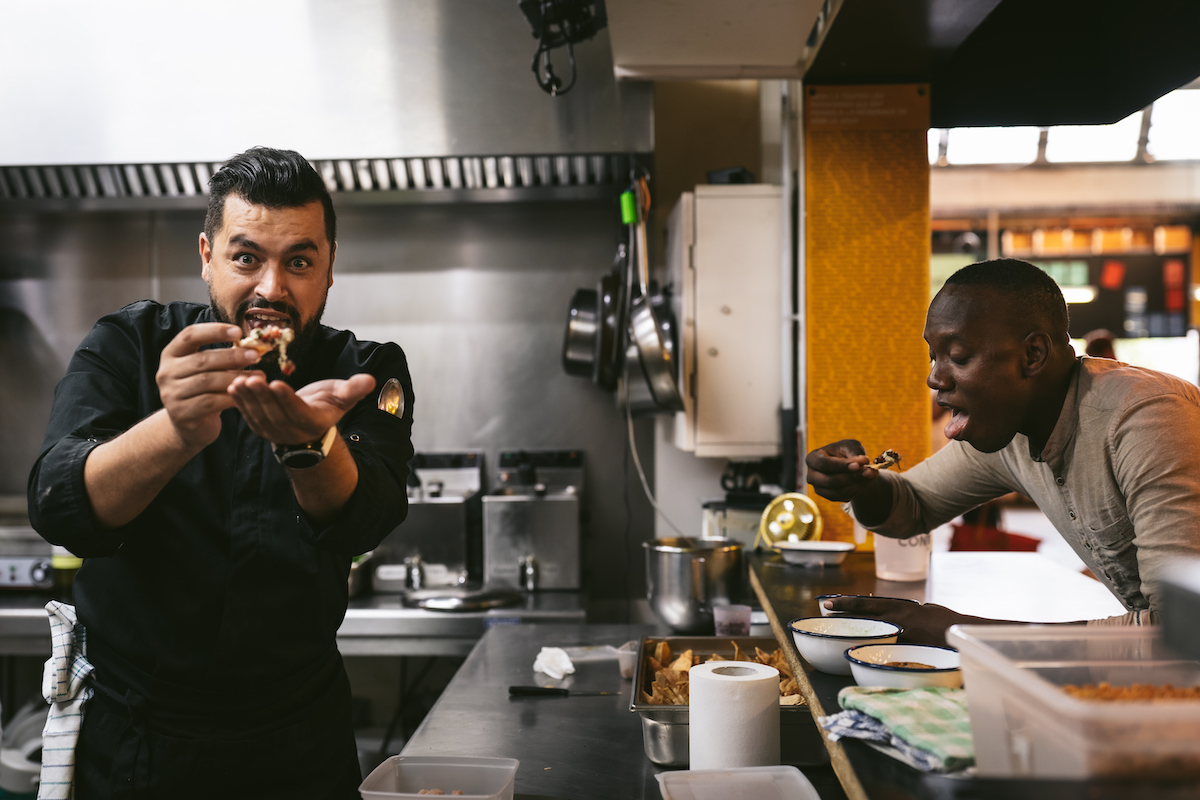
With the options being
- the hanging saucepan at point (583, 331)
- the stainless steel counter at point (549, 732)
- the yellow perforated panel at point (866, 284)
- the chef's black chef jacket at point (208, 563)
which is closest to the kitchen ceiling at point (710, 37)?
the yellow perforated panel at point (866, 284)

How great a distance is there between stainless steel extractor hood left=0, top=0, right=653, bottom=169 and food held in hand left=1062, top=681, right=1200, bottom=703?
2435mm

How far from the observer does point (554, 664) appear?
216 cm

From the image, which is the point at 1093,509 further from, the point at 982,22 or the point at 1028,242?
the point at 1028,242

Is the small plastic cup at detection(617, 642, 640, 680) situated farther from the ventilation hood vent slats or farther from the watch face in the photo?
the ventilation hood vent slats

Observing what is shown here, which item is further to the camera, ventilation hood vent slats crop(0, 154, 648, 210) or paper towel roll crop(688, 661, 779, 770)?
ventilation hood vent slats crop(0, 154, 648, 210)

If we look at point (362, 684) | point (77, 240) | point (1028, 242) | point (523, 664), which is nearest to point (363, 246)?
point (77, 240)

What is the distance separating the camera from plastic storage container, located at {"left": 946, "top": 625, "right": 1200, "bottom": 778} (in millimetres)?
653

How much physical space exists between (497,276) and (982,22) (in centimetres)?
207

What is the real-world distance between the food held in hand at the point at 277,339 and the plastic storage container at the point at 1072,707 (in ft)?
3.24

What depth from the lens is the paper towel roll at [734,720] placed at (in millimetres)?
1307

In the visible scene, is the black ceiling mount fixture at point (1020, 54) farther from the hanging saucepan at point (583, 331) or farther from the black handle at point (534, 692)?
the black handle at point (534, 692)

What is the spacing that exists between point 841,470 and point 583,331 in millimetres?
1583

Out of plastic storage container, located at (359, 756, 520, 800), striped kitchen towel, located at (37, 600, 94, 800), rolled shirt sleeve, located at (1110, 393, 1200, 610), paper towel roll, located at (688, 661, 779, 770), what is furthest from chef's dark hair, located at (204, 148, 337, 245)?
rolled shirt sleeve, located at (1110, 393, 1200, 610)

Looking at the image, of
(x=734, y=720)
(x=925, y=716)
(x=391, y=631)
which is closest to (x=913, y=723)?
(x=925, y=716)
